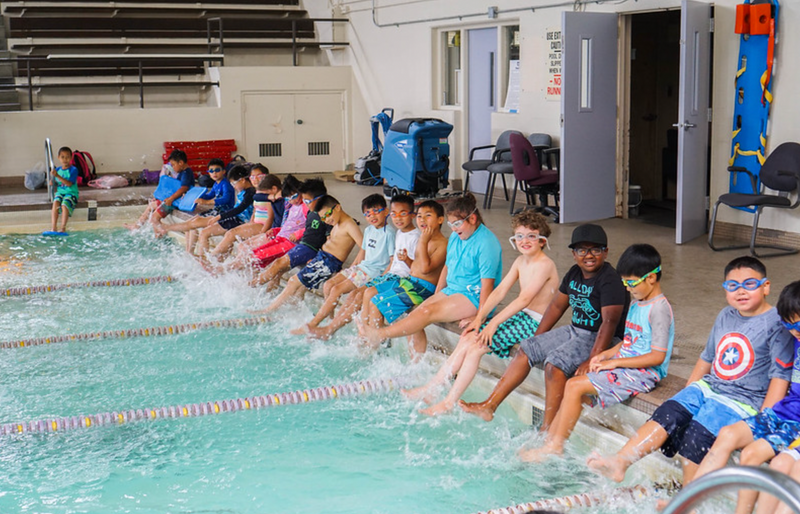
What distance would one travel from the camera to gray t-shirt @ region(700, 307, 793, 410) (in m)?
3.29

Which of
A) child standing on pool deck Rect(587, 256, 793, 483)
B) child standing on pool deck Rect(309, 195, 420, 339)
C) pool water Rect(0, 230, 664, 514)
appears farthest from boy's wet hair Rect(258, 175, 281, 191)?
child standing on pool deck Rect(587, 256, 793, 483)

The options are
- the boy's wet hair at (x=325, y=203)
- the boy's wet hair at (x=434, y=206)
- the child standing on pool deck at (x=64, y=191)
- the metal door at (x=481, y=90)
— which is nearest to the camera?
the boy's wet hair at (x=434, y=206)

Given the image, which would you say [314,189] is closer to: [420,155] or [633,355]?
[633,355]

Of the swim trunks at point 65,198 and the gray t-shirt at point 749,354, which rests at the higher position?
the swim trunks at point 65,198

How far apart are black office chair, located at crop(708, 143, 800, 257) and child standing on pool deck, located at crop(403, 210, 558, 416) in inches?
134

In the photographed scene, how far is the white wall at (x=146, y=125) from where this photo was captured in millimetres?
13789

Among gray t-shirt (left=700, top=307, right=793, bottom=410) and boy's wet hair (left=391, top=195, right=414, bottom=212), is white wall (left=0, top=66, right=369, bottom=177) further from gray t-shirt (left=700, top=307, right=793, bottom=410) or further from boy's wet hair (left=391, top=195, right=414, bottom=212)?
gray t-shirt (left=700, top=307, right=793, bottom=410)

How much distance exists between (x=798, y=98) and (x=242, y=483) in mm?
5869

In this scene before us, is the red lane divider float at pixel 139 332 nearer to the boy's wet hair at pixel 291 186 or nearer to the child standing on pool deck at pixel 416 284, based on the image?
the boy's wet hair at pixel 291 186

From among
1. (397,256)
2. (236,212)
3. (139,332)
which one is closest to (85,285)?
(236,212)

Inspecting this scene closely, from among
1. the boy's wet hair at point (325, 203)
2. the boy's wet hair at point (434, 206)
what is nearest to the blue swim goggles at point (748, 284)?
the boy's wet hair at point (434, 206)

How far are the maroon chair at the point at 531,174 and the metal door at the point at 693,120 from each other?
5.62ft

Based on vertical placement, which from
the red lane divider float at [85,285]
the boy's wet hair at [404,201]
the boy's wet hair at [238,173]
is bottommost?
the red lane divider float at [85,285]

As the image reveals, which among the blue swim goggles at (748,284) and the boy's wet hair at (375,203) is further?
the boy's wet hair at (375,203)
